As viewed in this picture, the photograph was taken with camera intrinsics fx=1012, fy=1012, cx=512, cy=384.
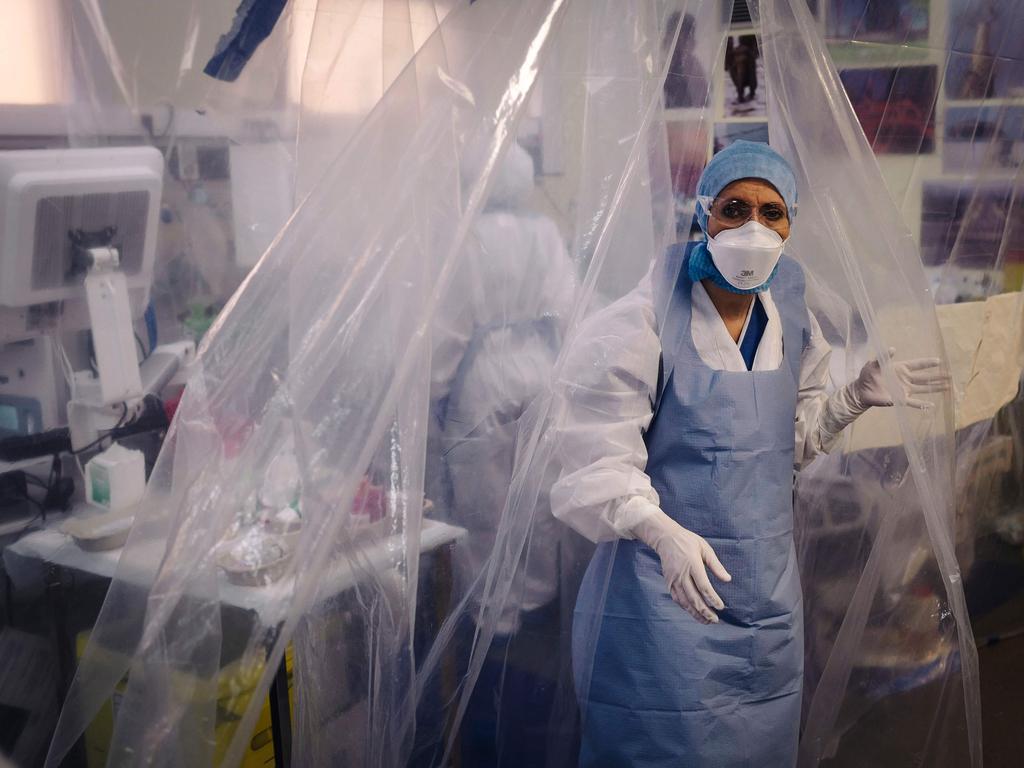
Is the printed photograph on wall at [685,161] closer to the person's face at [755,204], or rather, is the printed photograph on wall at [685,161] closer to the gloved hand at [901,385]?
the person's face at [755,204]

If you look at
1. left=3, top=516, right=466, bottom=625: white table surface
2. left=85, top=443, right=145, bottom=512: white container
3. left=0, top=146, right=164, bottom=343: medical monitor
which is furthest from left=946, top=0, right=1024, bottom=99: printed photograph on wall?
left=85, top=443, right=145, bottom=512: white container

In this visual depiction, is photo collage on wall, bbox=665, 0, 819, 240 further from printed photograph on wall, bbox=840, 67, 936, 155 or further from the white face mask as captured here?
printed photograph on wall, bbox=840, 67, 936, 155

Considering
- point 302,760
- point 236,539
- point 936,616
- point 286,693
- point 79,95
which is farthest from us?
point 79,95

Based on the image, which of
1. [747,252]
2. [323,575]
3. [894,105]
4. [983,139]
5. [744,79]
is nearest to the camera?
[323,575]

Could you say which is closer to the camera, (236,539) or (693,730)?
(236,539)

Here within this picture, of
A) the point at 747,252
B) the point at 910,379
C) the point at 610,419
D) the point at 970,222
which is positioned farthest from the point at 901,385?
the point at 970,222

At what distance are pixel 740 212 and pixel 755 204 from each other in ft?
0.07

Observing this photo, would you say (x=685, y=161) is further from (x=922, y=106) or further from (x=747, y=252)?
(x=922, y=106)

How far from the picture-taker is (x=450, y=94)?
3.68ft

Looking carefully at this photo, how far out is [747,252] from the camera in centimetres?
124

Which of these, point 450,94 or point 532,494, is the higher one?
point 450,94

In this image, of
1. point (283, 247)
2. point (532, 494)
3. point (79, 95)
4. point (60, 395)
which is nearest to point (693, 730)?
point (532, 494)

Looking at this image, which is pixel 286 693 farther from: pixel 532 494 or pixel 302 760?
pixel 532 494

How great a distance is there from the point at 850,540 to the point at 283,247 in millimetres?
983
